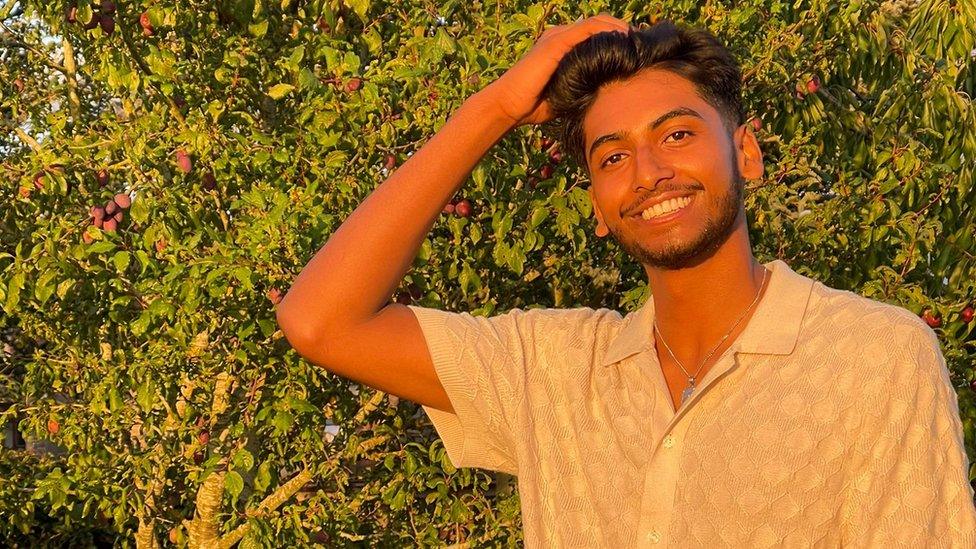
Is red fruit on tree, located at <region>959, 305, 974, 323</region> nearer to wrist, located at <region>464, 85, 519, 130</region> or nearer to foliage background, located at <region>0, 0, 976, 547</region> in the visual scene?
foliage background, located at <region>0, 0, 976, 547</region>

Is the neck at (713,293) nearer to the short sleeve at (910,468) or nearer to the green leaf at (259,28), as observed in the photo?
the short sleeve at (910,468)

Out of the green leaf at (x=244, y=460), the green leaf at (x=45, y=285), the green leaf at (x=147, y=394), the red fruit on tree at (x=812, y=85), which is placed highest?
the green leaf at (x=45, y=285)

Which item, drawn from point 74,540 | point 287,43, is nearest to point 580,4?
point 287,43

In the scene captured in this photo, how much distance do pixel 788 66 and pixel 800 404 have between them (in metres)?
2.87

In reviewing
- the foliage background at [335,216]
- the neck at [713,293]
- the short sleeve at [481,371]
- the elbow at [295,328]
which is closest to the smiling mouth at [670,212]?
the neck at [713,293]

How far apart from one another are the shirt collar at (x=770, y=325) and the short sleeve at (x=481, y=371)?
167 mm

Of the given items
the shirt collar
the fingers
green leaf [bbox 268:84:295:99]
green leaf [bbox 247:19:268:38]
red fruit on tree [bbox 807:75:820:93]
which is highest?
green leaf [bbox 247:19:268:38]

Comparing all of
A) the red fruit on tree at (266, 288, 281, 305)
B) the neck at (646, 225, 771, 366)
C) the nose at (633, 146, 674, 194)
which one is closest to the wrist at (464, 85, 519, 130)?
the nose at (633, 146, 674, 194)

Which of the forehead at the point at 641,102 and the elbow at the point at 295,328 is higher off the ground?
the forehead at the point at 641,102

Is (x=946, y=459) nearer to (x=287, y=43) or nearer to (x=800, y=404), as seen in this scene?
(x=800, y=404)

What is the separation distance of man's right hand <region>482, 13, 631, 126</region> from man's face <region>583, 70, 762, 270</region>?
4.5 inches

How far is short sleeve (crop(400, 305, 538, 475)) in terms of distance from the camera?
85.0 inches

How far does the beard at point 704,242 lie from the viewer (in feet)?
6.54

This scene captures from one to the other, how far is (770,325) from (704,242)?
18 cm
